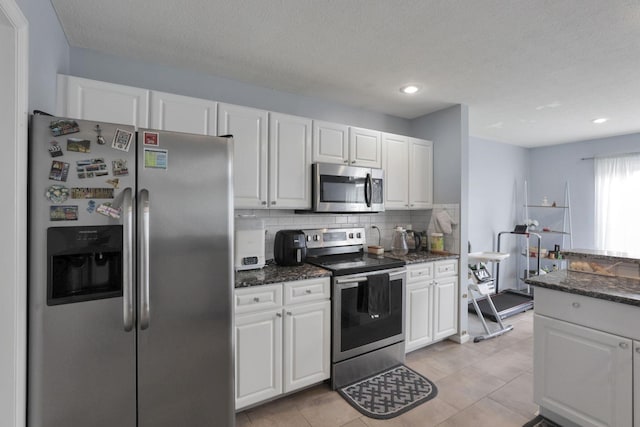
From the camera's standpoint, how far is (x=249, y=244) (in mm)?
2316

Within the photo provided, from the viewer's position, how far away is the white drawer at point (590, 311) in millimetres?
1631

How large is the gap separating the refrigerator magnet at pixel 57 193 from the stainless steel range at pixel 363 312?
166 cm

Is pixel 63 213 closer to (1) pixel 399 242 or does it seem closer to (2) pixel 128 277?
(2) pixel 128 277

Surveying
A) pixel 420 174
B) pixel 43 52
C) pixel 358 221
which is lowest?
pixel 358 221

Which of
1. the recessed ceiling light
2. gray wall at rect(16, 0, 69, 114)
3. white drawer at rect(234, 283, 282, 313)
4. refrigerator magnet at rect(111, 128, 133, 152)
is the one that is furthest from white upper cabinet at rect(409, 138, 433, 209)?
gray wall at rect(16, 0, 69, 114)

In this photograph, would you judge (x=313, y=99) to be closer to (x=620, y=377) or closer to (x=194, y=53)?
A: (x=194, y=53)

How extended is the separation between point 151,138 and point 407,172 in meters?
2.52

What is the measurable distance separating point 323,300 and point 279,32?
72.7 inches

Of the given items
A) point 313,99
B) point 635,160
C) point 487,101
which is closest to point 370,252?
point 313,99

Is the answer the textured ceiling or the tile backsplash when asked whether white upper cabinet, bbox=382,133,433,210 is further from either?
the textured ceiling


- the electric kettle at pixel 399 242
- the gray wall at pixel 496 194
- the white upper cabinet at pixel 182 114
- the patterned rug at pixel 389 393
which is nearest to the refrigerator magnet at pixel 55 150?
the white upper cabinet at pixel 182 114

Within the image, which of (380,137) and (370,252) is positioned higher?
(380,137)

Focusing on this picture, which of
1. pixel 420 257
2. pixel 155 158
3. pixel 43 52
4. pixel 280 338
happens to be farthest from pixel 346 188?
pixel 43 52

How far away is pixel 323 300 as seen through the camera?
92.0 inches
